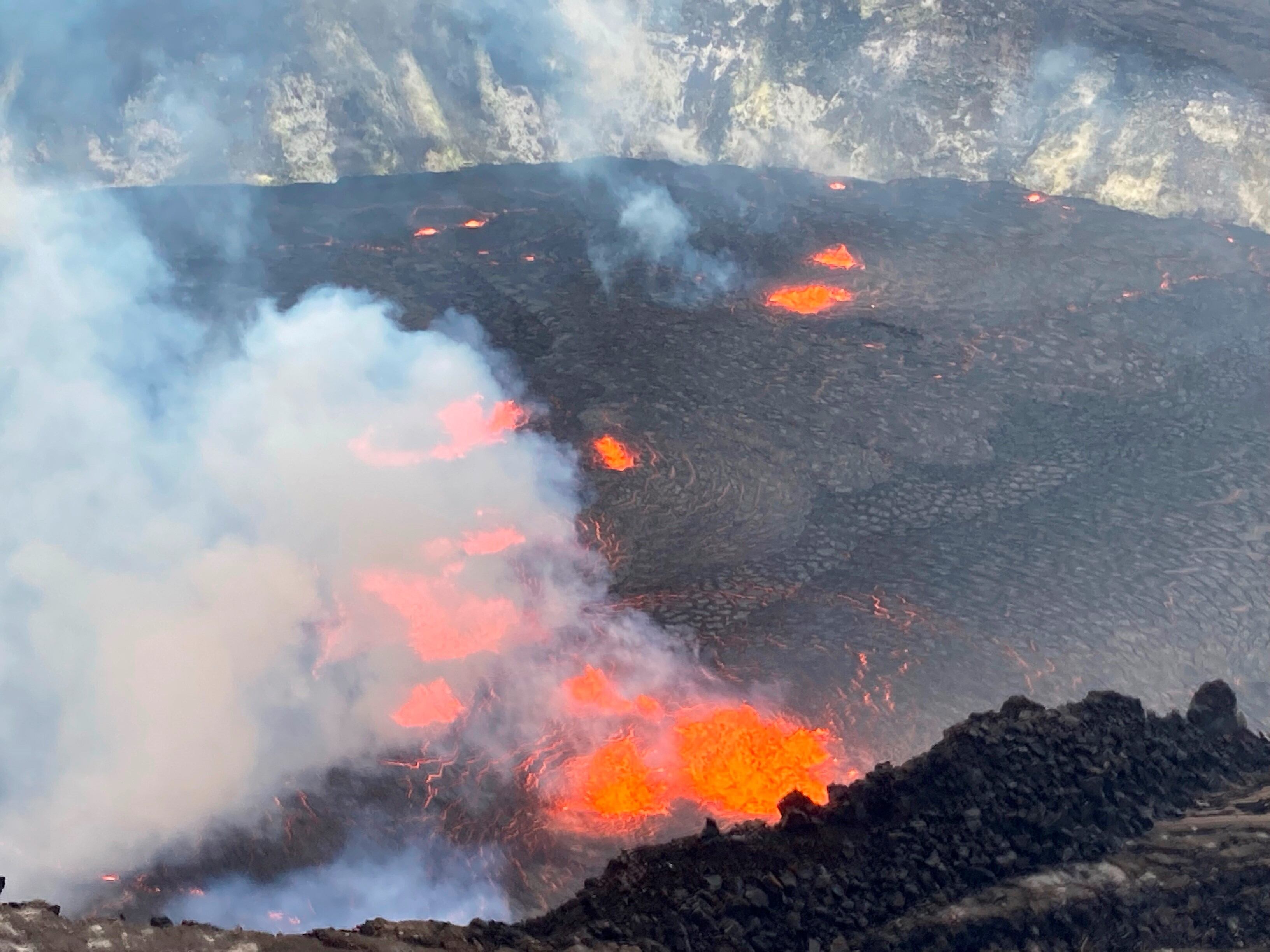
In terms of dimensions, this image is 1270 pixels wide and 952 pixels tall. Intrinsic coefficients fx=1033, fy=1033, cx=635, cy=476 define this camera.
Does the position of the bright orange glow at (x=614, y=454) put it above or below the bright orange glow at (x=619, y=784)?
above

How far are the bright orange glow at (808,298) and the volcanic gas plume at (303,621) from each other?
874 centimetres

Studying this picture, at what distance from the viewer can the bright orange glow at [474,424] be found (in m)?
22.1

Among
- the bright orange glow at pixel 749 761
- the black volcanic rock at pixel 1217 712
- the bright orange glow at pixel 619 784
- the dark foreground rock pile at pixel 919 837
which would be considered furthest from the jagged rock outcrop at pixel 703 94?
the bright orange glow at pixel 619 784

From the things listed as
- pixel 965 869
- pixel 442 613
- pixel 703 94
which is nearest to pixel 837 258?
pixel 703 94

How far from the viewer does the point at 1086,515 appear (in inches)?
809

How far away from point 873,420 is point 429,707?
12.6 metres

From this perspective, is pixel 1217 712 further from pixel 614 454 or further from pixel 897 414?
pixel 614 454

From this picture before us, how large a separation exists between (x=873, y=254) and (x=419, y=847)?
80.1 ft

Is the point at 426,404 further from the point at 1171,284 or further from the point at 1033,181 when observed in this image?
the point at 1033,181

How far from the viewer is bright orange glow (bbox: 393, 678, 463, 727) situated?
15.3 metres

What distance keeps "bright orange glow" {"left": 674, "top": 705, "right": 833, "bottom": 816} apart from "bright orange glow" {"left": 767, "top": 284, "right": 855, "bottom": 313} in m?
15.5

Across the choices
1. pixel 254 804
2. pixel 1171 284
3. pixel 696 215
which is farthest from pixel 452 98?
pixel 254 804

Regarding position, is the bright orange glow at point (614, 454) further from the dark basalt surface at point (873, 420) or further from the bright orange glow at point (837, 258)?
the bright orange glow at point (837, 258)

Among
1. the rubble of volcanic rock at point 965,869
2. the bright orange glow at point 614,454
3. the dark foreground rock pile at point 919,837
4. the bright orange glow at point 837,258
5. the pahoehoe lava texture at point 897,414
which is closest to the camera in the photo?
the rubble of volcanic rock at point 965,869
